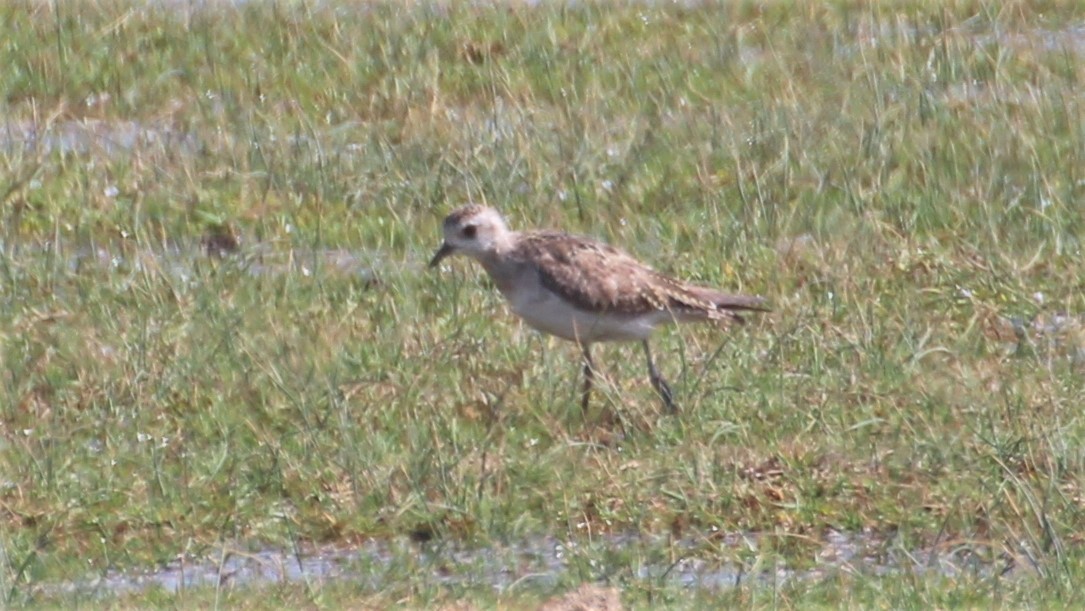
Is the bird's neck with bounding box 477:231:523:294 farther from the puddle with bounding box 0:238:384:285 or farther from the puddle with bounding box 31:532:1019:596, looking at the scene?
the puddle with bounding box 31:532:1019:596

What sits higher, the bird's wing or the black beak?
the bird's wing

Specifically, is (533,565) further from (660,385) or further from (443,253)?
(443,253)

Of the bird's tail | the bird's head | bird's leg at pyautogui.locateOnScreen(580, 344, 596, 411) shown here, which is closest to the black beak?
the bird's head

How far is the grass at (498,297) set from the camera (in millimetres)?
8445

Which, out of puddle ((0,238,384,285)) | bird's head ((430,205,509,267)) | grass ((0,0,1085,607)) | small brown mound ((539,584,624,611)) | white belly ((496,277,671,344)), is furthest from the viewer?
puddle ((0,238,384,285))

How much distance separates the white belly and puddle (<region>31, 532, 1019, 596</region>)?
1.38 metres

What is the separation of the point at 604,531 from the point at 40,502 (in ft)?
6.43

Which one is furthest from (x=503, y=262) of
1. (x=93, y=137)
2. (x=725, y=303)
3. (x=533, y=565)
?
(x=93, y=137)

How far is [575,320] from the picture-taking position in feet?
31.5

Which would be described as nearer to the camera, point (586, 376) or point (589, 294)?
point (586, 376)

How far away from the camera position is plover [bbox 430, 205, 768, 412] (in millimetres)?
9609

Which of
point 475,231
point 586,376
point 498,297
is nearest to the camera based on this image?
point 586,376

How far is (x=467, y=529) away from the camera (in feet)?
27.4

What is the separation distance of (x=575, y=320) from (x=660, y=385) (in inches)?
17.0
